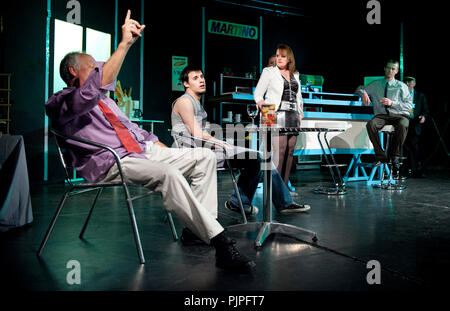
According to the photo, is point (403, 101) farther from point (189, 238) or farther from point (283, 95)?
point (189, 238)

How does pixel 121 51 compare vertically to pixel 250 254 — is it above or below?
above

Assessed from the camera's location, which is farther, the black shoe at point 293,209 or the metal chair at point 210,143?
the black shoe at point 293,209

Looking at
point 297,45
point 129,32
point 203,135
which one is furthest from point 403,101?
point 297,45

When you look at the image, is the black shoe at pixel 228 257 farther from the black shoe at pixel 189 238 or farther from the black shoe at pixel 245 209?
the black shoe at pixel 245 209

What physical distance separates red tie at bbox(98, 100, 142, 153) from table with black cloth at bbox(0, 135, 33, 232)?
1.03 metres

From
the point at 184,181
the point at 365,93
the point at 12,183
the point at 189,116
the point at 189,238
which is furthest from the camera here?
the point at 365,93

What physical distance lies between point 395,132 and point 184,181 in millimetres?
4289

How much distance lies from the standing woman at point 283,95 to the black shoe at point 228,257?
2268 millimetres

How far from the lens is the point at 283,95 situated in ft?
13.3

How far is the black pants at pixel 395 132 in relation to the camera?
17.2 feet

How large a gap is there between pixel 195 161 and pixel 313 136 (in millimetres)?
4013

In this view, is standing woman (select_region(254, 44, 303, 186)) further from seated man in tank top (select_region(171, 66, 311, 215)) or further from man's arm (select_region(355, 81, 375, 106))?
man's arm (select_region(355, 81, 375, 106))

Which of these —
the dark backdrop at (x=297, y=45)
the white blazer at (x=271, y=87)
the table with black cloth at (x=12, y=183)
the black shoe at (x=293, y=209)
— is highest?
the dark backdrop at (x=297, y=45)

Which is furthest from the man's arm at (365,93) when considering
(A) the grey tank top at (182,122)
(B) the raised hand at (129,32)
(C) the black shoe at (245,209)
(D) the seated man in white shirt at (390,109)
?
(B) the raised hand at (129,32)
